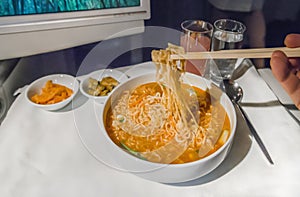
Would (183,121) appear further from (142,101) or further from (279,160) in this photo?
(279,160)

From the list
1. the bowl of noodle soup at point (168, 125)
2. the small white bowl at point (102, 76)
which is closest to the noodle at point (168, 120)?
the bowl of noodle soup at point (168, 125)

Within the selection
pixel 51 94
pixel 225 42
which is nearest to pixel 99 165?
pixel 51 94

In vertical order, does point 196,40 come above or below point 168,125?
above

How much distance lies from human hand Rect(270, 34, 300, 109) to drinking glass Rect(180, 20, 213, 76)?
24 cm

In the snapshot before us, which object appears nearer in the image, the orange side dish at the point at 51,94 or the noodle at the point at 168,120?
the noodle at the point at 168,120

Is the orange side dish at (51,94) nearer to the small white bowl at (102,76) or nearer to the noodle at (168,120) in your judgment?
the small white bowl at (102,76)

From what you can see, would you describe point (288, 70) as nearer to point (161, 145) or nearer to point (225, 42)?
point (225, 42)

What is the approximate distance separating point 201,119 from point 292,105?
360mm

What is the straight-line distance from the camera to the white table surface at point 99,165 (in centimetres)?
67

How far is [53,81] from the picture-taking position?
3.08 ft

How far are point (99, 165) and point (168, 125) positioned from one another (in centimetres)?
20

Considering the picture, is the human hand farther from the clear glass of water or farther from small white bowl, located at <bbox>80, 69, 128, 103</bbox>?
small white bowl, located at <bbox>80, 69, 128, 103</bbox>

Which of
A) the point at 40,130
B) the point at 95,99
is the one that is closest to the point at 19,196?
the point at 40,130

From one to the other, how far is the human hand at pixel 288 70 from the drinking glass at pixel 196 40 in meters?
0.24
